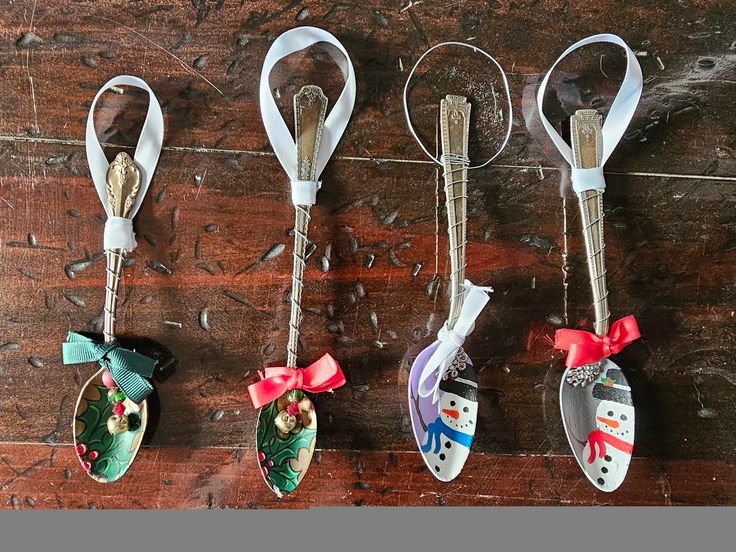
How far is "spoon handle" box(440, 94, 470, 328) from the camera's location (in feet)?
4.13

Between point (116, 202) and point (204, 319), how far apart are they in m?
0.27

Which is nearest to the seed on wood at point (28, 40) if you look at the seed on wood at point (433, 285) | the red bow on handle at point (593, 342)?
the seed on wood at point (433, 285)

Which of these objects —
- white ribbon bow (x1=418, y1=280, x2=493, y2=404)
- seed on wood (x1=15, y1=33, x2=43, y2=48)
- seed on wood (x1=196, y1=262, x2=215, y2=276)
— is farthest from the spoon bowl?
seed on wood (x1=15, y1=33, x2=43, y2=48)

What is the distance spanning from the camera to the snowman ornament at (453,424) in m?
1.27

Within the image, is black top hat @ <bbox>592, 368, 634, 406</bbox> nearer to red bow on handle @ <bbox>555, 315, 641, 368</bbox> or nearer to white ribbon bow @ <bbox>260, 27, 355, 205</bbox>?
red bow on handle @ <bbox>555, 315, 641, 368</bbox>

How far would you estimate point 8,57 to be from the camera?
126 cm

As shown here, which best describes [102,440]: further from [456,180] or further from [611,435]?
[611,435]

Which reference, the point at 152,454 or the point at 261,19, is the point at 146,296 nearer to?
the point at 152,454

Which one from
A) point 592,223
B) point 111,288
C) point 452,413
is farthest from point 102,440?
point 592,223

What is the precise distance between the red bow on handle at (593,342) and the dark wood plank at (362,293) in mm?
58

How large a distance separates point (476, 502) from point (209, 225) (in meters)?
0.73

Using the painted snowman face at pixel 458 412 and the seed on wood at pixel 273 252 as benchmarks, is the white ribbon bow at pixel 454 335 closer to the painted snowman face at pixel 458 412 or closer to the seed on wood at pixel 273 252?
the painted snowman face at pixel 458 412

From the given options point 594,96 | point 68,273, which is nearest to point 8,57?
point 68,273

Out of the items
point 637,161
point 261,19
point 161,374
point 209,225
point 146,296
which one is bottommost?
point 161,374
